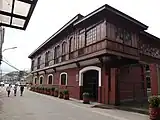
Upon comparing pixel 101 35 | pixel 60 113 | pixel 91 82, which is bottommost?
pixel 60 113

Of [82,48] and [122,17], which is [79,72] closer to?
[82,48]

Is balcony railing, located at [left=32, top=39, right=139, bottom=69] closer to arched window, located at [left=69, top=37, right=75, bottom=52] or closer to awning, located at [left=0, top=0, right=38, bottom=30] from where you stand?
arched window, located at [left=69, top=37, right=75, bottom=52]

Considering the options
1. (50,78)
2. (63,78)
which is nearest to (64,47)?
(63,78)

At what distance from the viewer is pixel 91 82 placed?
59.2 ft

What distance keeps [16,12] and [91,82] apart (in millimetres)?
14737

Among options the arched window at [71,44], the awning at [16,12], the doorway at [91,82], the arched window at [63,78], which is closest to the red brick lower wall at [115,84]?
the arched window at [63,78]

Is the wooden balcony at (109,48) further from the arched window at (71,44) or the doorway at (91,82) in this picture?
the doorway at (91,82)

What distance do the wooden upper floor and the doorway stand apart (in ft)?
7.42

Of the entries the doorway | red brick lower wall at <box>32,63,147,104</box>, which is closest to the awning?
red brick lower wall at <box>32,63,147,104</box>

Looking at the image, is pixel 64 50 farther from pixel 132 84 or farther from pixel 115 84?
pixel 115 84

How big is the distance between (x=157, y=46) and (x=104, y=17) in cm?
1167

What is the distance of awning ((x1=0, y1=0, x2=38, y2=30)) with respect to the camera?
142 inches

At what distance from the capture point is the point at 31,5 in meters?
3.54

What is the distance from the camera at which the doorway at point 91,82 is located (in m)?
17.4
